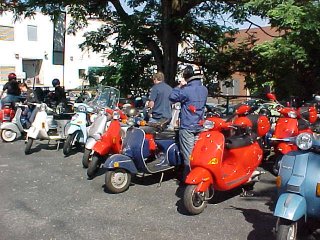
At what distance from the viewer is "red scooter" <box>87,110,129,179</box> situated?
6371 millimetres

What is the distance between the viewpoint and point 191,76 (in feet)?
18.6

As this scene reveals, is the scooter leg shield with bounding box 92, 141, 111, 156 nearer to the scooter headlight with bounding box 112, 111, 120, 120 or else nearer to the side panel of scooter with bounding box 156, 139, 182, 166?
the scooter headlight with bounding box 112, 111, 120, 120

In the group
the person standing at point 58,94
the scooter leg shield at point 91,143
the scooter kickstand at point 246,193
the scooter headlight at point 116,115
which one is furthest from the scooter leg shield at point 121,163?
the person standing at point 58,94

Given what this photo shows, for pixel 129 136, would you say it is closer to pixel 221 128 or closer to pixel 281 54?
pixel 221 128

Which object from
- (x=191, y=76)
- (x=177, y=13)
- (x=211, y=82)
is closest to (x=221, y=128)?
(x=191, y=76)

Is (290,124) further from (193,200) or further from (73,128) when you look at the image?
(73,128)

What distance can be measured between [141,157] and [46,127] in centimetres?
373

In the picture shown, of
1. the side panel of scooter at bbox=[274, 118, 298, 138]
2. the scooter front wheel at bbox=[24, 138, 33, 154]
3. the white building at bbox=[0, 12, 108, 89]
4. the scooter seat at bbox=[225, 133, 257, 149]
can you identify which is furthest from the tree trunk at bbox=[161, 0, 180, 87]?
the white building at bbox=[0, 12, 108, 89]

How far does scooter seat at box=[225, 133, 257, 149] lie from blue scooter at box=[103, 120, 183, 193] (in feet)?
3.53

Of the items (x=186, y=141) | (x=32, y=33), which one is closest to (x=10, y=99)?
(x=186, y=141)

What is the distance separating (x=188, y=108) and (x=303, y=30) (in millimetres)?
3242

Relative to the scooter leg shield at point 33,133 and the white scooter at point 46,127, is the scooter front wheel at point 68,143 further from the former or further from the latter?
the scooter leg shield at point 33,133

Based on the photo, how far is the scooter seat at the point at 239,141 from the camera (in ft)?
17.3

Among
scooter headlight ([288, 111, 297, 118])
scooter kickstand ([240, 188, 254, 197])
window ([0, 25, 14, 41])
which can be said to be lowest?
scooter kickstand ([240, 188, 254, 197])
